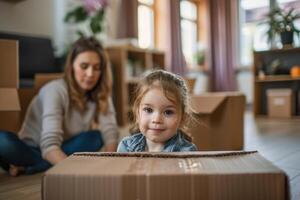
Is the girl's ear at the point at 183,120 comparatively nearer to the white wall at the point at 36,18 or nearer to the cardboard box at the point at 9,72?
the cardboard box at the point at 9,72

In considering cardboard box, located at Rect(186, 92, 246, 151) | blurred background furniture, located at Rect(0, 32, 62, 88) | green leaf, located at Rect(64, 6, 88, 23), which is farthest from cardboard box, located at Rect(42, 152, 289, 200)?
green leaf, located at Rect(64, 6, 88, 23)

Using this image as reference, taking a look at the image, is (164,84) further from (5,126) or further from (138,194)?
(5,126)

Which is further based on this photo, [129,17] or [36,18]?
[36,18]

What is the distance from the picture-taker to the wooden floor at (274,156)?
0.73 metres

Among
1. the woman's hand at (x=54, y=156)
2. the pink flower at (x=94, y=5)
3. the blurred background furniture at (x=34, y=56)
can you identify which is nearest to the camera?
the woman's hand at (x=54, y=156)

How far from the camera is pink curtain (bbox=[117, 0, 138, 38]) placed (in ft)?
4.07

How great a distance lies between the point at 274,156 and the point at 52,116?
0.62 metres

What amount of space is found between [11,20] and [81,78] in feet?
4.43

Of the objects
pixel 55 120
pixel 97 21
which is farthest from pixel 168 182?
pixel 97 21

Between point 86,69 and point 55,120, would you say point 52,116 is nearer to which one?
point 55,120

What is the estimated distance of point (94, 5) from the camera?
2396mm

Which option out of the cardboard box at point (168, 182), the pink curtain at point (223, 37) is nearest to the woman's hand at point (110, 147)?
the pink curtain at point (223, 37)

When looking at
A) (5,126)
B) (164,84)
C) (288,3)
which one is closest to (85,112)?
(5,126)

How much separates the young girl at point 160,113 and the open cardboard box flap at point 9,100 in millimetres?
426
